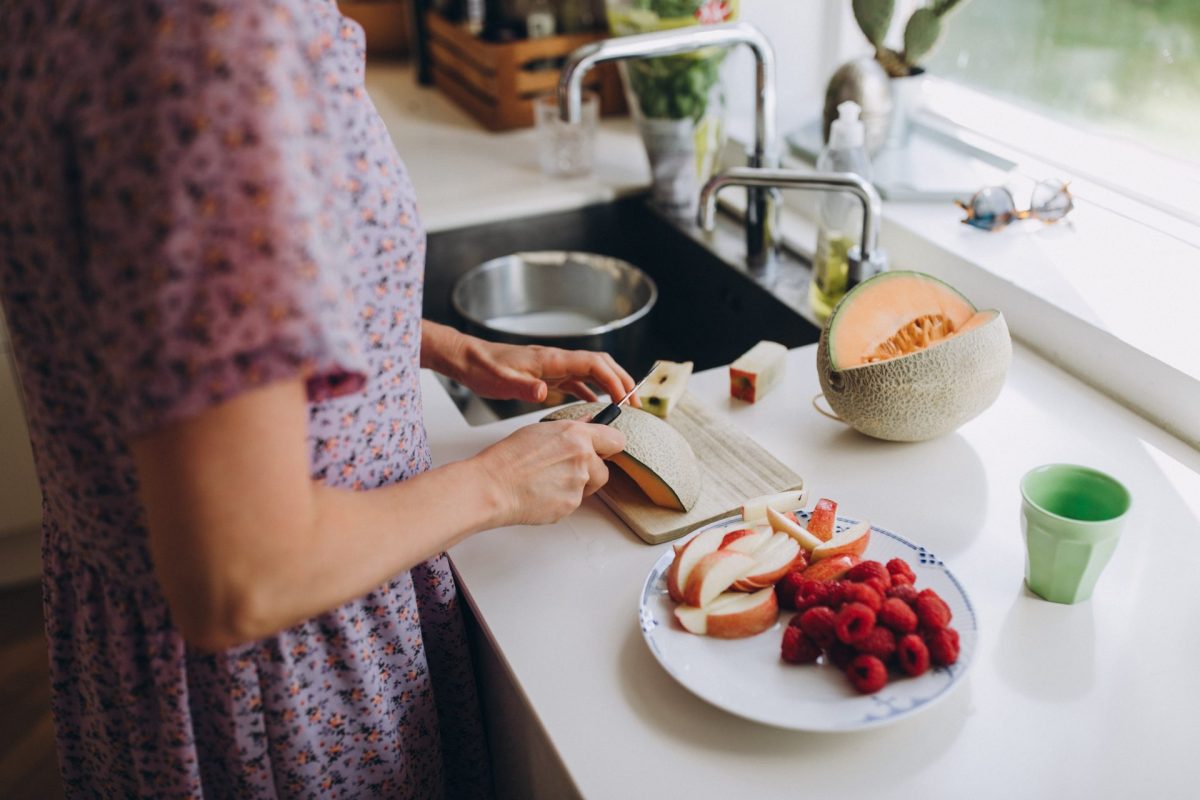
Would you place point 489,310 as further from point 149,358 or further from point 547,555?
point 149,358

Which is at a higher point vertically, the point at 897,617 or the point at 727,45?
the point at 727,45

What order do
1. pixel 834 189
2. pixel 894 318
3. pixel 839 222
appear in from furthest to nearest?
pixel 839 222 → pixel 834 189 → pixel 894 318

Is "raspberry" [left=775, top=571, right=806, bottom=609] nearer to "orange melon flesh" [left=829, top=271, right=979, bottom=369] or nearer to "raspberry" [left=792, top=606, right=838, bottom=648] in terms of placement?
"raspberry" [left=792, top=606, right=838, bottom=648]

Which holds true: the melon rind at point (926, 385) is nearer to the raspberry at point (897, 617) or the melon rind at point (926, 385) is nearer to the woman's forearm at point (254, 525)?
the raspberry at point (897, 617)

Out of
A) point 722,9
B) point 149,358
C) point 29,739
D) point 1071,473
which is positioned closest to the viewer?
point 149,358

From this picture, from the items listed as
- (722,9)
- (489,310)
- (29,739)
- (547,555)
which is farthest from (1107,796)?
(29,739)

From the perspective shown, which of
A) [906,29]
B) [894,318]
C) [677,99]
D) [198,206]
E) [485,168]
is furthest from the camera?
[485,168]

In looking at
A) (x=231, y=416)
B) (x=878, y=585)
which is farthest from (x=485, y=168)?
(x=231, y=416)

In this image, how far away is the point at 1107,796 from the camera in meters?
0.70

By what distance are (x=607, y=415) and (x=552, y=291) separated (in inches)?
27.5

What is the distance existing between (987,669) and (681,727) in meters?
0.25

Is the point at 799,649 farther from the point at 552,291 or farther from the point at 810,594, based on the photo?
the point at 552,291

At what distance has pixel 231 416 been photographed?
555 mm

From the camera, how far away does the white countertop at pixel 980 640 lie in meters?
0.73
